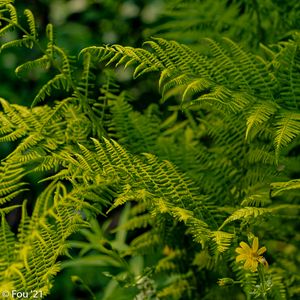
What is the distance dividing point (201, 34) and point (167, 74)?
2.33ft

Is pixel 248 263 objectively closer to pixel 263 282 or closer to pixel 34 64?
pixel 263 282

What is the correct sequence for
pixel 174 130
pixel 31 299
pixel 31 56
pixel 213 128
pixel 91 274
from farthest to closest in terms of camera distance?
1. pixel 31 56
2. pixel 91 274
3. pixel 174 130
4. pixel 213 128
5. pixel 31 299

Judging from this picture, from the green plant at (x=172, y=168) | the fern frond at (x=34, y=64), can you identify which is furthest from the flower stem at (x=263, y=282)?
the fern frond at (x=34, y=64)

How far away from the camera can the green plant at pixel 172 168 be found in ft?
3.73

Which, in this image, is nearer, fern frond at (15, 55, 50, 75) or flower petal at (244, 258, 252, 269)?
flower petal at (244, 258, 252, 269)

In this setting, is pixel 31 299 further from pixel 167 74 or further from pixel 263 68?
pixel 263 68

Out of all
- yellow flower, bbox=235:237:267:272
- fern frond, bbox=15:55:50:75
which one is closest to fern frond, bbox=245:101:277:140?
yellow flower, bbox=235:237:267:272

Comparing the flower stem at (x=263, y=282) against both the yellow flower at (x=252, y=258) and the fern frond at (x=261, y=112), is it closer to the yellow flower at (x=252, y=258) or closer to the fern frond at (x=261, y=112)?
the yellow flower at (x=252, y=258)

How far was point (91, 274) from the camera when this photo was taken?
2.40 metres

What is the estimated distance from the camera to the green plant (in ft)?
3.73

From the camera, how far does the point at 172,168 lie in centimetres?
124

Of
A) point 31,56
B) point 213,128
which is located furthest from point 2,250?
point 31,56

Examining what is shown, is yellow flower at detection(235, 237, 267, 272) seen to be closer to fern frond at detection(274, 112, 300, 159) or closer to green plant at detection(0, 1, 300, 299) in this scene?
green plant at detection(0, 1, 300, 299)

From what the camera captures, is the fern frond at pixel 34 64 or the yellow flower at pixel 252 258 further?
the fern frond at pixel 34 64
